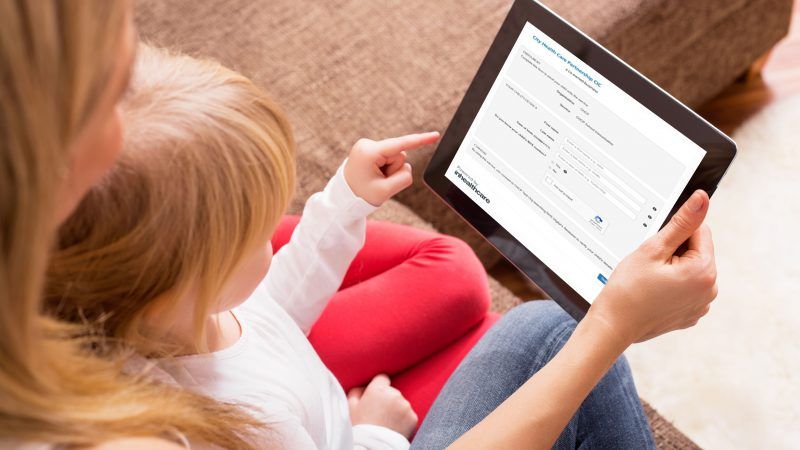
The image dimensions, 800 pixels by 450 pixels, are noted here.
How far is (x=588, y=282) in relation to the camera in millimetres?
876

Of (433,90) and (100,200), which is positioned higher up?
(100,200)

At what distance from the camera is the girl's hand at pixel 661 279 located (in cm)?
73

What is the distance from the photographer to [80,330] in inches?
24.0

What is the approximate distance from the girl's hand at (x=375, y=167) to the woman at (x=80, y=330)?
0.23 meters

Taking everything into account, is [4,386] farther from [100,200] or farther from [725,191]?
[725,191]

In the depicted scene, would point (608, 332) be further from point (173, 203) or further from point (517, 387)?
point (173, 203)

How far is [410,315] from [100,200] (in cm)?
51

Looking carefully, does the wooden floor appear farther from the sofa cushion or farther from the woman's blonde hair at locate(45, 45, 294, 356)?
the woman's blonde hair at locate(45, 45, 294, 356)

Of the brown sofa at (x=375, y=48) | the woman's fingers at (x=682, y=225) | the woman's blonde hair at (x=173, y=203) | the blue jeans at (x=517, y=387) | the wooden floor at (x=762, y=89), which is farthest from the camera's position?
the wooden floor at (x=762, y=89)

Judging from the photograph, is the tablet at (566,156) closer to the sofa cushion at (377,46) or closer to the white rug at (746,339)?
the sofa cushion at (377,46)

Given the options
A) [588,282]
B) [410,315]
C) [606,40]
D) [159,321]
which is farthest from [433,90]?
[159,321]

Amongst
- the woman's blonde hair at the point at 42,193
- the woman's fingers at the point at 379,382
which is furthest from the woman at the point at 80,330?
the woman's fingers at the point at 379,382

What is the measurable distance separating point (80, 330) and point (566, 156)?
0.51 metres

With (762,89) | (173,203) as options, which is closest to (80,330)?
(173,203)
